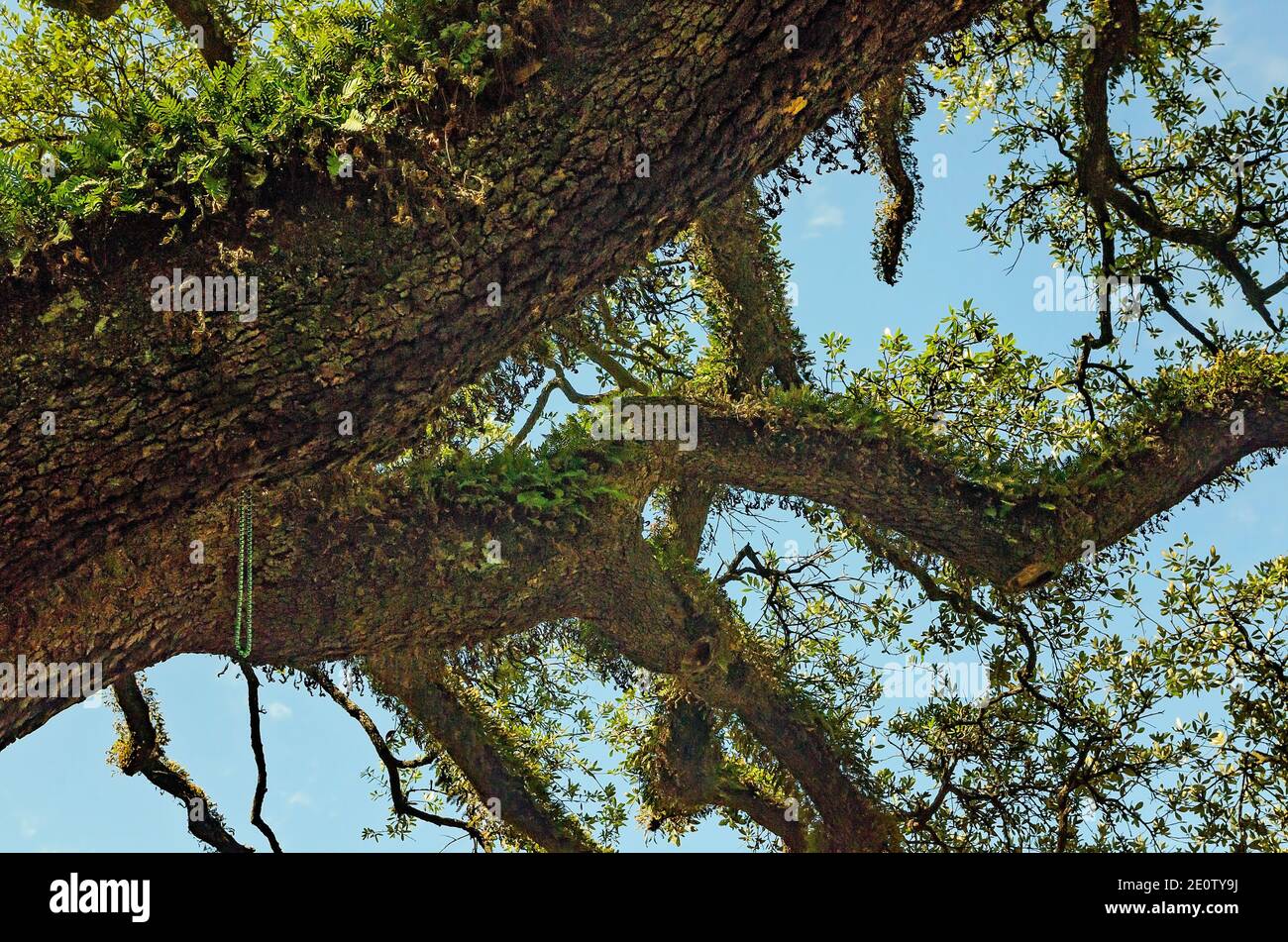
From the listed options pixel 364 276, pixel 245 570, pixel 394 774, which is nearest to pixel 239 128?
pixel 364 276

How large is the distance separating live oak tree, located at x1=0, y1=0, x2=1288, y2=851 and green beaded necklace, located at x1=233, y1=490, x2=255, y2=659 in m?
0.07

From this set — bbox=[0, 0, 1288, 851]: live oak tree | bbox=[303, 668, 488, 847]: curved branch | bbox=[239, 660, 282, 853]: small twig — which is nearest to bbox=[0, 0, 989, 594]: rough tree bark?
bbox=[0, 0, 1288, 851]: live oak tree

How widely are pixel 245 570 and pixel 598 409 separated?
102 inches

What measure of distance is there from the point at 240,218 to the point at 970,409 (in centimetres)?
630

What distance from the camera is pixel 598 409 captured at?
7637 mm

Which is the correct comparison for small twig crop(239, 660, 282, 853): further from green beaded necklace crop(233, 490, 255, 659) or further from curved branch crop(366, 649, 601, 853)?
green beaded necklace crop(233, 490, 255, 659)

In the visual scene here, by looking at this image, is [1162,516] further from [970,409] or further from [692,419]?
[692,419]

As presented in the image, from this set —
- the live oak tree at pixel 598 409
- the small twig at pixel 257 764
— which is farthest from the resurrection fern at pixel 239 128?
the small twig at pixel 257 764

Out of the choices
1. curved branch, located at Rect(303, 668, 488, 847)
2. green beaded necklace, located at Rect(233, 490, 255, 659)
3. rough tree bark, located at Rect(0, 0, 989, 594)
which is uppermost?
rough tree bark, located at Rect(0, 0, 989, 594)

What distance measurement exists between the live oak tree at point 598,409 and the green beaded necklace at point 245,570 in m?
0.07

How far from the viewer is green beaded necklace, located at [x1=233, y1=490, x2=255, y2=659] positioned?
237 inches

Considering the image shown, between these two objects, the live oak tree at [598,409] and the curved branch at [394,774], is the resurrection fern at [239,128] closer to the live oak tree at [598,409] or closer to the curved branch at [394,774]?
the live oak tree at [598,409]

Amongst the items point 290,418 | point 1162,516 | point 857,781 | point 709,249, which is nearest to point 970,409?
point 1162,516
